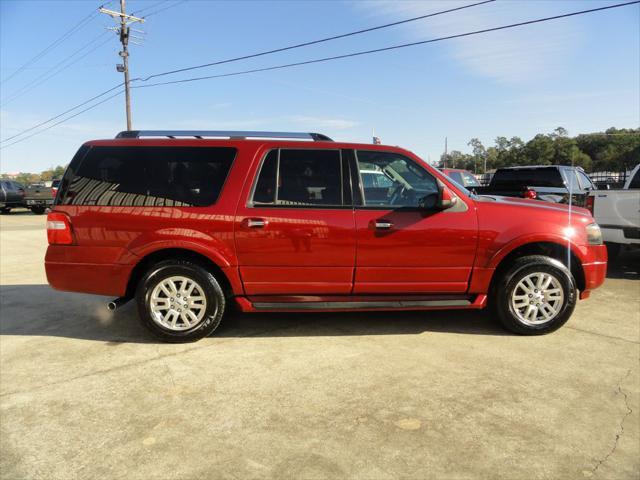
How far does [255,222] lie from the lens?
12.9ft

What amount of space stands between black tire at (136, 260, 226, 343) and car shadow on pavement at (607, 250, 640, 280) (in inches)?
243

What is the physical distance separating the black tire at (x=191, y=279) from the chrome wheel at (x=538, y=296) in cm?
281

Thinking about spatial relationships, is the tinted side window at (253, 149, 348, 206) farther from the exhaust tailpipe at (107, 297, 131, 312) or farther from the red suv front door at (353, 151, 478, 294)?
the exhaust tailpipe at (107, 297, 131, 312)

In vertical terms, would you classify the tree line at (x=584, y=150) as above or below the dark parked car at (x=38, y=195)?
above

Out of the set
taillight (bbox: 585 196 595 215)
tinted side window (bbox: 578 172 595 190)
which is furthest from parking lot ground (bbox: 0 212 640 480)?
tinted side window (bbox: 578 172 595 190)

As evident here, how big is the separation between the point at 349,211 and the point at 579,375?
7.41ft

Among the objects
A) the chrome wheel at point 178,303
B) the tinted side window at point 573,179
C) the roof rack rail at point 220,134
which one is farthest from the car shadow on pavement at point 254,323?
the tinted side window at point 573,179

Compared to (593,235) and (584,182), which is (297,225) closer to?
(593,235)

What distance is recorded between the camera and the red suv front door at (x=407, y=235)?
400 centimetres

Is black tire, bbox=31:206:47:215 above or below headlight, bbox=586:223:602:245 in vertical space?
below

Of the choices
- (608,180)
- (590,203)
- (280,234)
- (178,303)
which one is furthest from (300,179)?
(608,180)

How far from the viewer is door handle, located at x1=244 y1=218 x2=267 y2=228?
3.93 metres

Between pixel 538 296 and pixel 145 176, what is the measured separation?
3.86 m

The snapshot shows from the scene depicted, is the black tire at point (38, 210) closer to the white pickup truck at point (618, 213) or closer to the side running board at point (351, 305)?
the side running board at point (351, 305)
